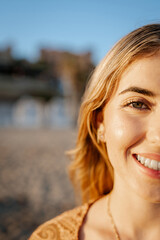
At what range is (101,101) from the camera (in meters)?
1.58

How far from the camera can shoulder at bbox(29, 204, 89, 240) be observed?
1486 mm

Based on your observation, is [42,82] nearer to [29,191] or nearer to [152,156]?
[29,191]

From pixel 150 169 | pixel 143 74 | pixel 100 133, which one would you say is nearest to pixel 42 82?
pixel 100 133

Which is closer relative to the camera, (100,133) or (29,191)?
(100,133)

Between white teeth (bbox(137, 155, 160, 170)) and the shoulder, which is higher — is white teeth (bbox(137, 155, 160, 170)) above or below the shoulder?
above

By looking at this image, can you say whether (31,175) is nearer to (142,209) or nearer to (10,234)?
(10,234)

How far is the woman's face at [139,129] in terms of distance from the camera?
1240 millimetres

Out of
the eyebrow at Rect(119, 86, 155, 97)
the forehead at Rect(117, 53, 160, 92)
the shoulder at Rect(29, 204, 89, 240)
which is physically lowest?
the shoulder at Rect(29, 204, 89, 240)

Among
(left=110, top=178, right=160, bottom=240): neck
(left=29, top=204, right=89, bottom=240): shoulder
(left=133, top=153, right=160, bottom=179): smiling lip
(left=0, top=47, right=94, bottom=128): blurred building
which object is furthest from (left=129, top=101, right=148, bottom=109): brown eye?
(left=0, top=47, right=94, bottom=128): blurred building

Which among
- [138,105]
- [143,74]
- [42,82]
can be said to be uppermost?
[42,82]

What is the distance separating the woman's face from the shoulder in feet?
Result: 1.63

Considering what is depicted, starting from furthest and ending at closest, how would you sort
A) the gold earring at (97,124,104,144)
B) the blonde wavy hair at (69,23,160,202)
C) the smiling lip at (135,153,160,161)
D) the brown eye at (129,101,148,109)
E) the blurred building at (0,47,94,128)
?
1. the blurred building at (0,47,94,128)
2. the gold earring at (97,124,104,144)
3. the blonde wavy hair at (69,23,160,202)
4. the brown eye at (129,101,148,109)
5. the smiling lip at (135,153,160,161)

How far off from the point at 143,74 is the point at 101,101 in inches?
14.6

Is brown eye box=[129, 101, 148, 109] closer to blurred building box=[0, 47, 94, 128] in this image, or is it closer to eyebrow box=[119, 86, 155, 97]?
eyebrow box=[119, 86, 155, 97]
